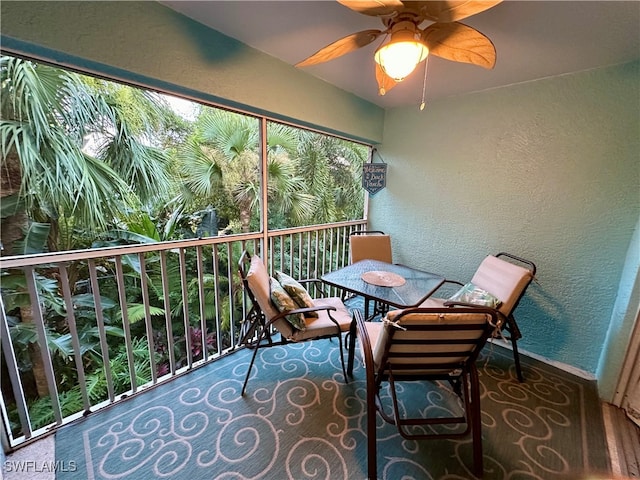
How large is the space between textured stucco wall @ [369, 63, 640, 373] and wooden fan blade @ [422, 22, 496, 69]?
132cm

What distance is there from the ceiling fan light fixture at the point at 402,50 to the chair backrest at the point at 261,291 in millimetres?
1313

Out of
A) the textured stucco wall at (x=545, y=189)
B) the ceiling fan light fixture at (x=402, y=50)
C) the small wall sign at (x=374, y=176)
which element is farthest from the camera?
the small wall sign at (x=374, y=176)

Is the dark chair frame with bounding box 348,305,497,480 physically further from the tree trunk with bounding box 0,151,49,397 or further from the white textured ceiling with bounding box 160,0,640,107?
the tree trunk with bounding box 0,151,49,397

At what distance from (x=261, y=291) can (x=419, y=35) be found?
60.5 inches

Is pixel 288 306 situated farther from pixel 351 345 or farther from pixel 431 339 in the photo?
pixel 431 339

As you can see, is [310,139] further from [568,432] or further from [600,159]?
[568,432]

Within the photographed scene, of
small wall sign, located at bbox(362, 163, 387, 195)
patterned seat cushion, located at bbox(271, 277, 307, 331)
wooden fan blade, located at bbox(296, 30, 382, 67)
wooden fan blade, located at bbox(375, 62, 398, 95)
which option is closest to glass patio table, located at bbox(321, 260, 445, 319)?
patterned seat cushion, located at bbox(271, 277, 307, 331)

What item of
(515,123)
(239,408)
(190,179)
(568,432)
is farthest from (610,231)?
(190,179)

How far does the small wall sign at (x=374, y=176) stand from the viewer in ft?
10.1

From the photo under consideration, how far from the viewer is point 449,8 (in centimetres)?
99

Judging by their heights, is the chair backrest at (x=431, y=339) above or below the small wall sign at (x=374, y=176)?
below

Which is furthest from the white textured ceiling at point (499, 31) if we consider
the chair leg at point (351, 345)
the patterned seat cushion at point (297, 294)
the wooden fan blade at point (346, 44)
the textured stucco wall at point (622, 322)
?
the chair leg at point (351, 345)

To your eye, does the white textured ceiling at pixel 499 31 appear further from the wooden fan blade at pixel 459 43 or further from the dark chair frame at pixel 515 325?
the dark chair frame at pixel 515 325

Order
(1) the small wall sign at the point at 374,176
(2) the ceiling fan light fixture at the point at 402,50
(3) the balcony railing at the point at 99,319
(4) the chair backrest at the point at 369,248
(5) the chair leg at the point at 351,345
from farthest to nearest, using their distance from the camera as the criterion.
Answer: (1) the small wall sign at the point at 374,176 → (4) the chair backrest at the point at 369,248 → (5) the chair leg at the point at 351,345 → (3) the balcony railing at the point at 99,319 → (2) the ceiling fan light fixture at the point at 402,50
